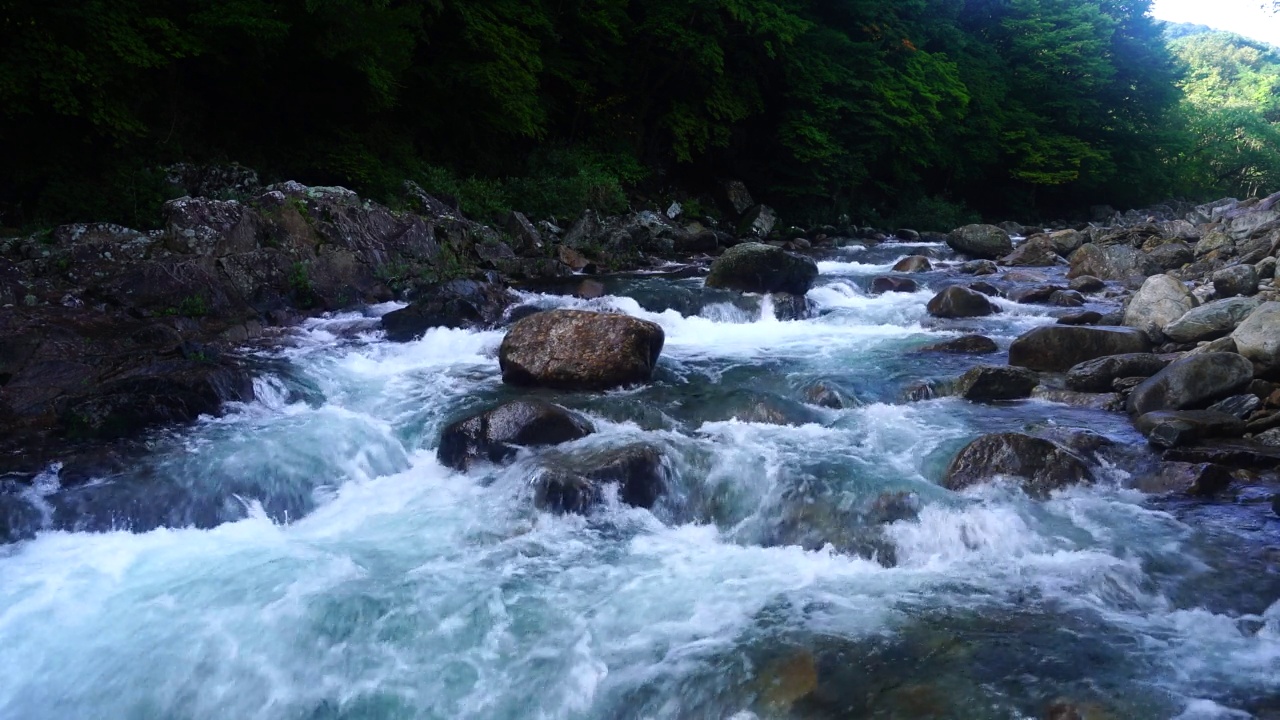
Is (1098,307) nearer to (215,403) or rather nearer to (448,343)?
(448,343)

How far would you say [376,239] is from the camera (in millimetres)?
13000

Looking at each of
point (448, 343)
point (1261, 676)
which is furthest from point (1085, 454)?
point (448, 343)

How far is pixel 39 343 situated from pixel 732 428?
706cm

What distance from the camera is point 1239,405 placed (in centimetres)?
636

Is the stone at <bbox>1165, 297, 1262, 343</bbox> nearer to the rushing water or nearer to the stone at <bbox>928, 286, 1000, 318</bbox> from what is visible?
the rushing water

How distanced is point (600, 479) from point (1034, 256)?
16.4m

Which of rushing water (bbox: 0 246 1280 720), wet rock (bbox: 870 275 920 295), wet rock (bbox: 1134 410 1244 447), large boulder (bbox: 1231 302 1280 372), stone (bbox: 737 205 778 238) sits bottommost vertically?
rushing water (bbox: 0 246 1280 720)

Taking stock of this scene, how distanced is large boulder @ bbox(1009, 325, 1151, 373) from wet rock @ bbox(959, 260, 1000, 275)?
8434 millimetres

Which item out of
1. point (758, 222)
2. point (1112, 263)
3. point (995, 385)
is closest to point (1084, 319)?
point (995, 385)

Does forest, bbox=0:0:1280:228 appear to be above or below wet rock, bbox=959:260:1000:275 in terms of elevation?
above

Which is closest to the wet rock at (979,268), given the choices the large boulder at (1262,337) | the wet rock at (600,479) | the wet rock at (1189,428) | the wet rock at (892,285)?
the wet rock at (892,285)

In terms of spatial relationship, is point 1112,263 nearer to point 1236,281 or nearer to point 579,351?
point 1236,281

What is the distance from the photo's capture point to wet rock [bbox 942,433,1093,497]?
18.2 feet

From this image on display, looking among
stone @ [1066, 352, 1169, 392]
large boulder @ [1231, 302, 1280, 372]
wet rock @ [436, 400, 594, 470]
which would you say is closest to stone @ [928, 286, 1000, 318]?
stone @ [1066, 352, 1169, 392]
